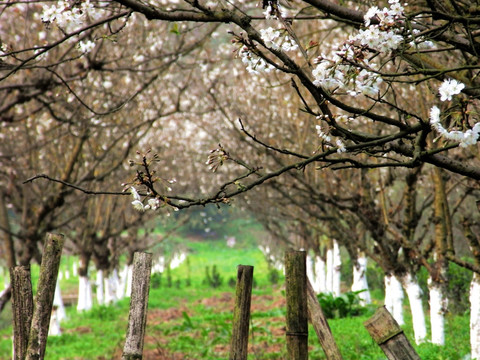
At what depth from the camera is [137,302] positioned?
3.34 meters

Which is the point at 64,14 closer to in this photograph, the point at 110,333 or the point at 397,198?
the point at 110,333

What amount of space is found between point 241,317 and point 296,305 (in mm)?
381

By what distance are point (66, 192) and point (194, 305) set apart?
12.2 meters

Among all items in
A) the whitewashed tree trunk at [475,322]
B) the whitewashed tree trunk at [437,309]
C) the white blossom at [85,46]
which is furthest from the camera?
the whitewashed tree trunk at [437,309]

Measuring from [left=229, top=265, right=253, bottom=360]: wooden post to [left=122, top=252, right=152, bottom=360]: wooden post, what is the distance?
0.64 meters

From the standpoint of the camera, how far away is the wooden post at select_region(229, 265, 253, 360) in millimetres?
3658

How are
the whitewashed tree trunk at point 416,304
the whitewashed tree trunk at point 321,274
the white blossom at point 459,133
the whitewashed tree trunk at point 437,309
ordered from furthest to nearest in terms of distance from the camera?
the whitewashed tree trunk at point 321,274 < the whitewashed tree trunk at point 416,304 < the whitewashed tree trunk at point 437,309 < the white blossom at point 459,133

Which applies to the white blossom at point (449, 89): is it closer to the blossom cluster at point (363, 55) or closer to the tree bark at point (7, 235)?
the blossom cluster at point (363, 55)

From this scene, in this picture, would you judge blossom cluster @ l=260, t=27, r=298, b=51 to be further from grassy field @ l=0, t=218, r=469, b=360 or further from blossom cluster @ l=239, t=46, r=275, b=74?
grassy field @ l=0, t=218, r=469, b=360

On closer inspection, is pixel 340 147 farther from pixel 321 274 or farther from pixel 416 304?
pixel 321 274

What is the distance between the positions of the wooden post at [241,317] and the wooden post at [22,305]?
1336mm

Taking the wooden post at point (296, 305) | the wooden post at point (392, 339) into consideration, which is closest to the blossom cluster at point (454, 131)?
the wooden post at point (392, 339)

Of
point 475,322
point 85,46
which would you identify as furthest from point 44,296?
point 475,322

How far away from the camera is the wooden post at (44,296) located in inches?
138
